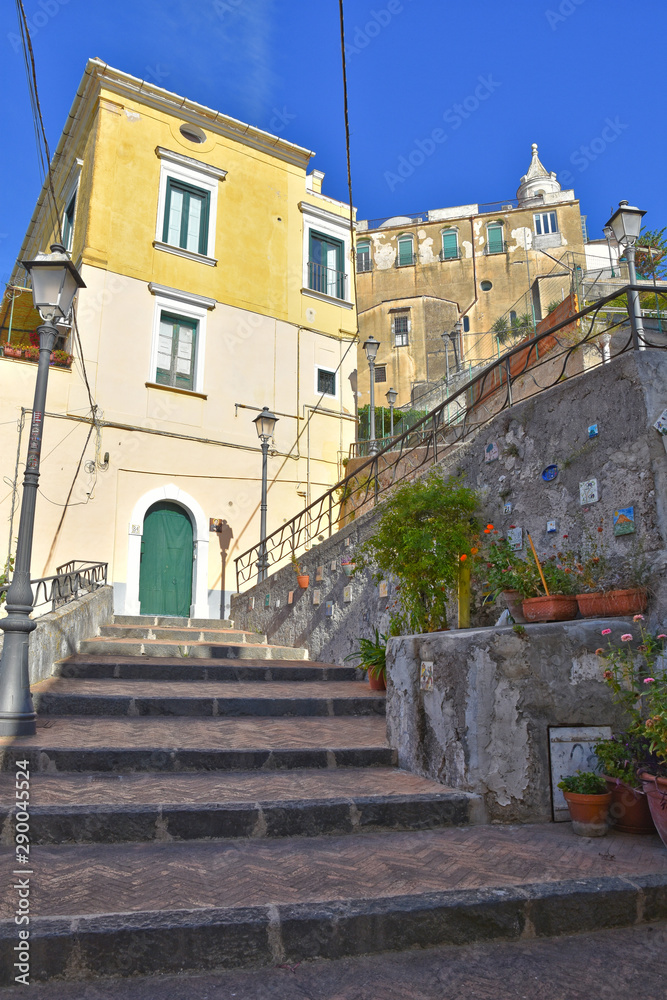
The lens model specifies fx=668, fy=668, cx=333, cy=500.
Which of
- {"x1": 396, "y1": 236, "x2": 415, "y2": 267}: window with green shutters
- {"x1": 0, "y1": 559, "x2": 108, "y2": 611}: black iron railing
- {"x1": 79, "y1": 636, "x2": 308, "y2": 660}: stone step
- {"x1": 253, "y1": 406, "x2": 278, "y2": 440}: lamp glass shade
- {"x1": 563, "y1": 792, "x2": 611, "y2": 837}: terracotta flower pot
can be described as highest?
{"x1": 396, "y1": 236, "x2": 415, "y2": 267}: window with green shutters

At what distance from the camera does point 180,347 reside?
46.8 ft

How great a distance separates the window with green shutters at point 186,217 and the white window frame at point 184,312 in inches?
50.4

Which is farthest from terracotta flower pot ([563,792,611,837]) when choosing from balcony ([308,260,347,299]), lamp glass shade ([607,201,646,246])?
balcony ([308,260,347,299])

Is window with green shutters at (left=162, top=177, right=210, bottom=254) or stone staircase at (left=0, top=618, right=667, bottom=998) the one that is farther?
window with green shutters at (left=162, top=177, right=210, bottom=254)

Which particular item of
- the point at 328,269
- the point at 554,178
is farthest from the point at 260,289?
the point at 554,178

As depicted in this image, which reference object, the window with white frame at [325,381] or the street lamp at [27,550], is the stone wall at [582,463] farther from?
the window with white frame at [325,381]

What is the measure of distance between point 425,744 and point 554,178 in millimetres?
49150

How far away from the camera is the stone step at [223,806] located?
11.9 ft

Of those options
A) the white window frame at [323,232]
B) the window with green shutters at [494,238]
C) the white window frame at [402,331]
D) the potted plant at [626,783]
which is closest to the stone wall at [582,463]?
the potted plant at [626,783]

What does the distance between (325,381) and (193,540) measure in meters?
5.05

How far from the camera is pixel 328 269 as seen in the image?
55.0 ft

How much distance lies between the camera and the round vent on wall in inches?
605

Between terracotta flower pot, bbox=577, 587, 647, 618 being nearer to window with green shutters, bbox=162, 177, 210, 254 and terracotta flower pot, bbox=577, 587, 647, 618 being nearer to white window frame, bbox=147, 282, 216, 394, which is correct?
white window frame, bbox=147, 282, 216, 394

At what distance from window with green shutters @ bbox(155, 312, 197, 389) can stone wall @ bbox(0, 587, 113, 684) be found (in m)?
5.45
